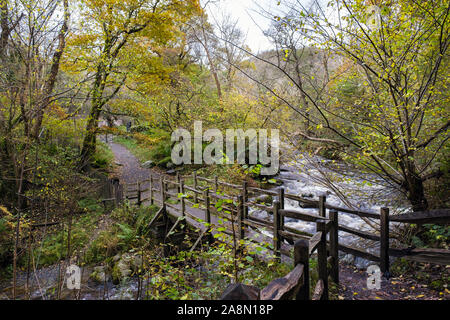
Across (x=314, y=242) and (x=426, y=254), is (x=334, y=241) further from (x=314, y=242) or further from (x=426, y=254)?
(x=426, y=254)

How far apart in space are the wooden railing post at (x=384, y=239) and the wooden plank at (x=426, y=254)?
A: 103mm

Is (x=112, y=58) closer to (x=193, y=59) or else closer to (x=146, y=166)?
(x=146, y=166)

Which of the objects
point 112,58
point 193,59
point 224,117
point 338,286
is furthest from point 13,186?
point 193,59

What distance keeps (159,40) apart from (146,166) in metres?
8.71

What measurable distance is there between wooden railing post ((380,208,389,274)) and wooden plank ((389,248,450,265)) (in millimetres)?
103

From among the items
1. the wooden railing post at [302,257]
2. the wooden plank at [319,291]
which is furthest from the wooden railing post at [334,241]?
the wooden railing post at [302,257]

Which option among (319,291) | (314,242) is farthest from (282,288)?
(319,291)

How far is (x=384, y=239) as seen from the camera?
3938 millimetres

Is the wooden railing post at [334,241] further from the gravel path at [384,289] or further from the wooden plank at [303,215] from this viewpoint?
the wooden plank at [303,215]

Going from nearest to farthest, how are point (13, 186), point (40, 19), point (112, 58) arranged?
point (40, 19)
point (13, 186)
point (112, 58)

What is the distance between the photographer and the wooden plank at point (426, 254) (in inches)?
133

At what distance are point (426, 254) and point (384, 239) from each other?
1.74 feet

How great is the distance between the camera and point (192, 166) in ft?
51.8

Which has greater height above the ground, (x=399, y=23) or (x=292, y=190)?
(x=399, y=23)
